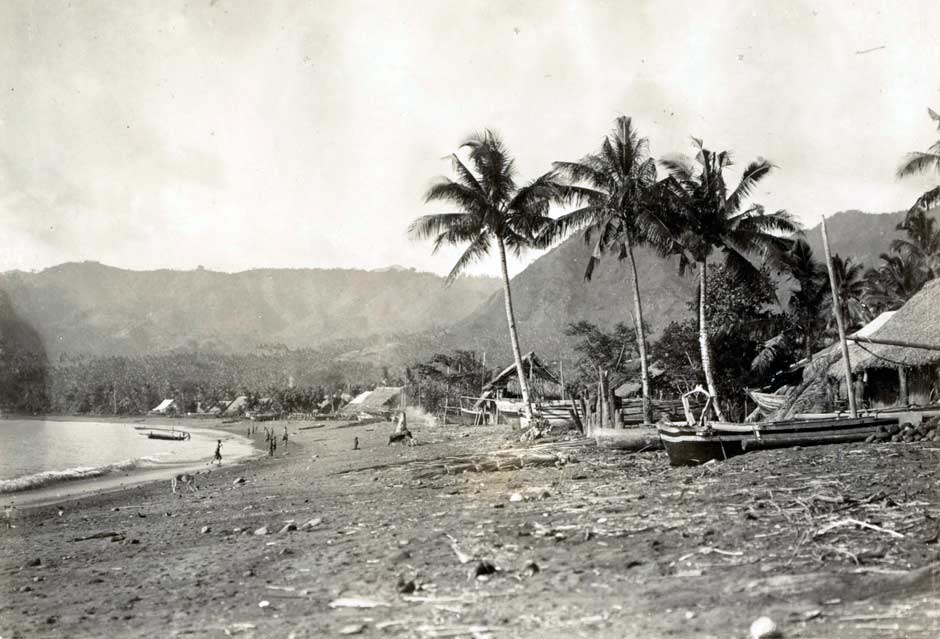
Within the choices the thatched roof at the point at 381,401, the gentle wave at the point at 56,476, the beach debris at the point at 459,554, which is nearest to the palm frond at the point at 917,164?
the beach debris at the point at 459,554

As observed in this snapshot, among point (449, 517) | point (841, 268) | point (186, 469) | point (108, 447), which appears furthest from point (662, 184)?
point (108, 447)

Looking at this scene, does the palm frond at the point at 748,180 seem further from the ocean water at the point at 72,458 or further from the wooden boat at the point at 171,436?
the wooden boat at the point at 171,436

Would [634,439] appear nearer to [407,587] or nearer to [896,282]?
[407,587]

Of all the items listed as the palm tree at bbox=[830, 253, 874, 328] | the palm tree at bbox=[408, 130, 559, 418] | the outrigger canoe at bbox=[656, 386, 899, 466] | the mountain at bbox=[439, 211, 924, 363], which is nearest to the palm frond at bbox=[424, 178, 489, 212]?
the palm tree at bbox=[408, 130, 559, 418]

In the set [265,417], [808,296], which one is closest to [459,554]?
Result: [808,296]

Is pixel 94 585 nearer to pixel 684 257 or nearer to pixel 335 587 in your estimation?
pixel 335 587

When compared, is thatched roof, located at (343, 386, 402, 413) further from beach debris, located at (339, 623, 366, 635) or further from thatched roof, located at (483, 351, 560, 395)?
beach debris, located at (339, 623, 366, 635)
